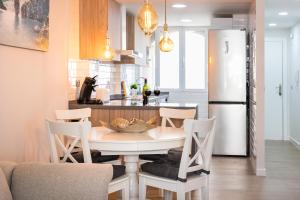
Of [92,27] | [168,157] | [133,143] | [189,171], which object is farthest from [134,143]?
[92,27]

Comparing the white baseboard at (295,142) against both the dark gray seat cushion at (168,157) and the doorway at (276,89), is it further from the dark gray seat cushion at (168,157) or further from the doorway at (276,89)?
the dark gray seat cushion at (168,157)

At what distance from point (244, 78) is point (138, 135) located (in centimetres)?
346

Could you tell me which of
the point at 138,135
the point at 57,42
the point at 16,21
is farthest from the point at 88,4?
the point at 138,135

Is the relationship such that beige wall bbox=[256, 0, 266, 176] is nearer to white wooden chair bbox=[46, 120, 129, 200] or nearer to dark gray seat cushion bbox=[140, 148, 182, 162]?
dark gray seat cushion bbox=[140, 148, 182, 162]

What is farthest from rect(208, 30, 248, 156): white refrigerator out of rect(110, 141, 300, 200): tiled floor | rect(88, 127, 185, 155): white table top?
rect(88, 127, 185, 155): white table top

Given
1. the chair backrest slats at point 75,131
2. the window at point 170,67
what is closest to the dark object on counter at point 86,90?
the chair backrest slats at point 75,131

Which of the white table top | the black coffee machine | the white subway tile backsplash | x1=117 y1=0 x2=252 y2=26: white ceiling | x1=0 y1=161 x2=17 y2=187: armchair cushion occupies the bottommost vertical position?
x1=0 y1=161 x2=17 y2=187: armchair cushion

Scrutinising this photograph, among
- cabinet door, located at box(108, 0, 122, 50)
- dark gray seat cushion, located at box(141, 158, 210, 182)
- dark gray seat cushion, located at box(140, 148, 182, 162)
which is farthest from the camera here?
cabinet door, located at box(108, 0, 122, 50)

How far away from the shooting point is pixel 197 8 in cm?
662

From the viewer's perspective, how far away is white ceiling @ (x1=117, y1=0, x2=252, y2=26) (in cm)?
580

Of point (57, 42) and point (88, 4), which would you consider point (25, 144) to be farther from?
point (88, 4)

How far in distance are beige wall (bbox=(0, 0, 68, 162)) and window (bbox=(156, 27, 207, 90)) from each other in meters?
4.64

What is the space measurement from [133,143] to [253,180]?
239 cm

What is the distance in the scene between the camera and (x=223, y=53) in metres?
6.31
